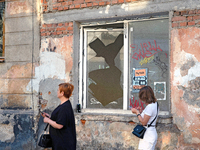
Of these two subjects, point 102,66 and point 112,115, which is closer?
point 112,115

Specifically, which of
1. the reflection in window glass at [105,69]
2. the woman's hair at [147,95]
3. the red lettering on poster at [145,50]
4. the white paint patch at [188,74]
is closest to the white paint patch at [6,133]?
the reflection in window glass at [105,69]

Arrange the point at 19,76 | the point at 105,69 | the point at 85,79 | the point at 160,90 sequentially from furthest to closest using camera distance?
the point at 19,76, the point at 85,79, the point at 105,69, the point at 160,90

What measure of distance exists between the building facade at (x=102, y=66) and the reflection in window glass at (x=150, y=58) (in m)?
0.02

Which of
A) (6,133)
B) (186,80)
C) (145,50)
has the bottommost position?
(6,133)

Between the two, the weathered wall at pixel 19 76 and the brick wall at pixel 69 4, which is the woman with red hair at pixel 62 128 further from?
the brick wall at pixel 69 4

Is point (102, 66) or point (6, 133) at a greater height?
point (102, 66)

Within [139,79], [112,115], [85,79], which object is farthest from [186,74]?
[85,79]

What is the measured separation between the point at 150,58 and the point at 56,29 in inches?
88.4

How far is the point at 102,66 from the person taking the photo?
567 cm

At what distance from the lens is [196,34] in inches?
182

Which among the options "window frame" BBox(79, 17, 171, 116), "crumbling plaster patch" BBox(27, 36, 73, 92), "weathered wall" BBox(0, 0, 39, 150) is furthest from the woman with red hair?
"weathered wall" BBox(0, 0, 39, 150)

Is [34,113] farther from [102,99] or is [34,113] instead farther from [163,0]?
[163,0]

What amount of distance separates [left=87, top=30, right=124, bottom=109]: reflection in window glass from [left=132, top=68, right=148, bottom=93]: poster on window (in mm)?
293

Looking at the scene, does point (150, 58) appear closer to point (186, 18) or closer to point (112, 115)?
point (186, 18)
